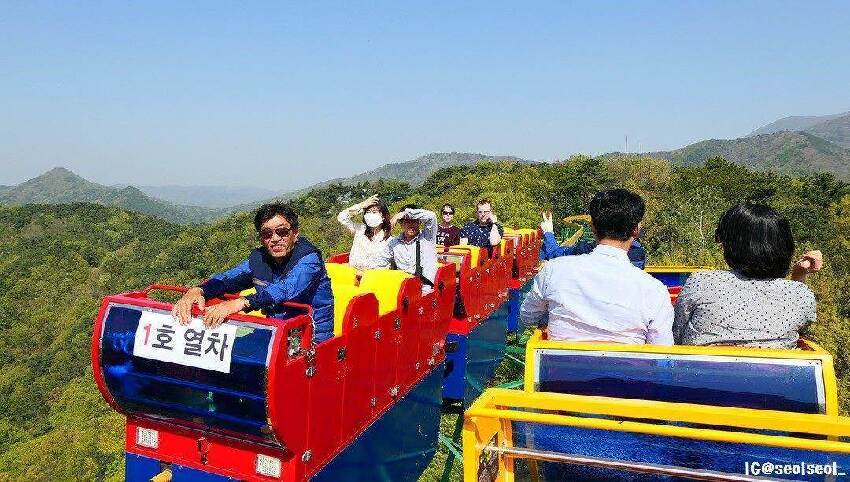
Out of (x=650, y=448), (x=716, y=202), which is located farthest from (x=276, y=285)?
(x=716, y=202)

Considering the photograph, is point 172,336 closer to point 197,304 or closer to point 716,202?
point 197,304

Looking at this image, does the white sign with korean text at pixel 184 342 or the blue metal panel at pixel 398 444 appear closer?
the white sign with korean text at pixel 184 342

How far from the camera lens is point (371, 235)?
6492mm

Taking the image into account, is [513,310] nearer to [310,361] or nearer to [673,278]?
[673,278]

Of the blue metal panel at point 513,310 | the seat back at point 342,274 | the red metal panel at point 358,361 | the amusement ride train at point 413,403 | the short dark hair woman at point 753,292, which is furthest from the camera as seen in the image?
the blue metal panel at point 513,310

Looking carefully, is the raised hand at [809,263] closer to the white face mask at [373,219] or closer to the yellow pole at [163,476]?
the yellow pole at [163,476]

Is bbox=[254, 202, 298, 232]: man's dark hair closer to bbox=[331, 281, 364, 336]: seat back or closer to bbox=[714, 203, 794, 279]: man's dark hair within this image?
bbox=[331, 281, 364, 336]: seat back

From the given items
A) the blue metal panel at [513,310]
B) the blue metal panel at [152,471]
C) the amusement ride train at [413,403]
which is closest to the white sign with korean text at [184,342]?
the amusement ride train at [413,403]

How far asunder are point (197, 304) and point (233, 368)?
16.6 inches

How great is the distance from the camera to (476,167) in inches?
2872

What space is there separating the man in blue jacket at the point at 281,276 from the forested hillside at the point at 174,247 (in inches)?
680

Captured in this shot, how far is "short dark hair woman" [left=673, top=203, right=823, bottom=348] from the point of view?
254cm

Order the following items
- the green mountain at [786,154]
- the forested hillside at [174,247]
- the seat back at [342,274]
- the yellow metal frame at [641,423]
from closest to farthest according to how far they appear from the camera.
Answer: the yellow metal frame at [641,423] < the seat back at [342,274] < the forested hillside at [174,247] < the green mountain at [786,154]

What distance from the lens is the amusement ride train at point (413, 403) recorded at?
1.81 metres
